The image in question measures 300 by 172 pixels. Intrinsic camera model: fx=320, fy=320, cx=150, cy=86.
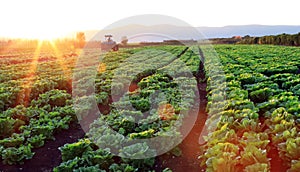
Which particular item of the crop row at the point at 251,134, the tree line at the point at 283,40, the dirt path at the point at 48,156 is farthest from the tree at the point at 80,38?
the crop row at the point at 251,134

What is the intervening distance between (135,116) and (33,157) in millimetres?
2331

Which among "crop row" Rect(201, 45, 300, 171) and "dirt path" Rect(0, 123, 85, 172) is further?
"dirt path" Rect(0, 123, 85, 172)

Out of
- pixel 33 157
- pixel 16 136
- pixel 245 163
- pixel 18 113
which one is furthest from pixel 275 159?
pixel 18 113

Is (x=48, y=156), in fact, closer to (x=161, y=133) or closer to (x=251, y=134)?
(x=161, y=133)

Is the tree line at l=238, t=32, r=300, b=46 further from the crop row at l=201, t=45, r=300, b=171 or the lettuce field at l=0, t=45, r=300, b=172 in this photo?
the crop row at l=201, t=45, r=300, b=171

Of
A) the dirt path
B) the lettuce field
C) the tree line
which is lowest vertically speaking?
the dirt path

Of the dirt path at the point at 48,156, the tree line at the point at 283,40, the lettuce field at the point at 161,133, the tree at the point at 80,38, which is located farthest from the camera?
the tree at the point at 80,38

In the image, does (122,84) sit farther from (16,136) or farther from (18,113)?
(16,136)

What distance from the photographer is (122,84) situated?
38.0 ft

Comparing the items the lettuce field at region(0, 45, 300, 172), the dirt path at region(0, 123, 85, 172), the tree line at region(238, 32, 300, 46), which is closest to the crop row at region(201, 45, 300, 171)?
the lettuce field at region(0, 45, 300, 172)

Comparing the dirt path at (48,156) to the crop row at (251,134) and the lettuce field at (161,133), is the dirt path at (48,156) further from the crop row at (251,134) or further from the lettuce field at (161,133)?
the crop row at (251,134)

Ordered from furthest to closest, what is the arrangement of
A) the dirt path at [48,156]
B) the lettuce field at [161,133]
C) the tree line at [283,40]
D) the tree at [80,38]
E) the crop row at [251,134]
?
1. the tree at [80,38]
2. the tree line at [283,40]
3. the dirt path at [48,156]
4. the lettuce field at [161,133]
5. the crop row at [251,134]

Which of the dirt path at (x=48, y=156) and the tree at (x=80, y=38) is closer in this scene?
the dirt path at (x=48, y=156)

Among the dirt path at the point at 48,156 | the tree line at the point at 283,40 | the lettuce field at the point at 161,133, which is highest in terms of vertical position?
the tree line at the point at 283,40
